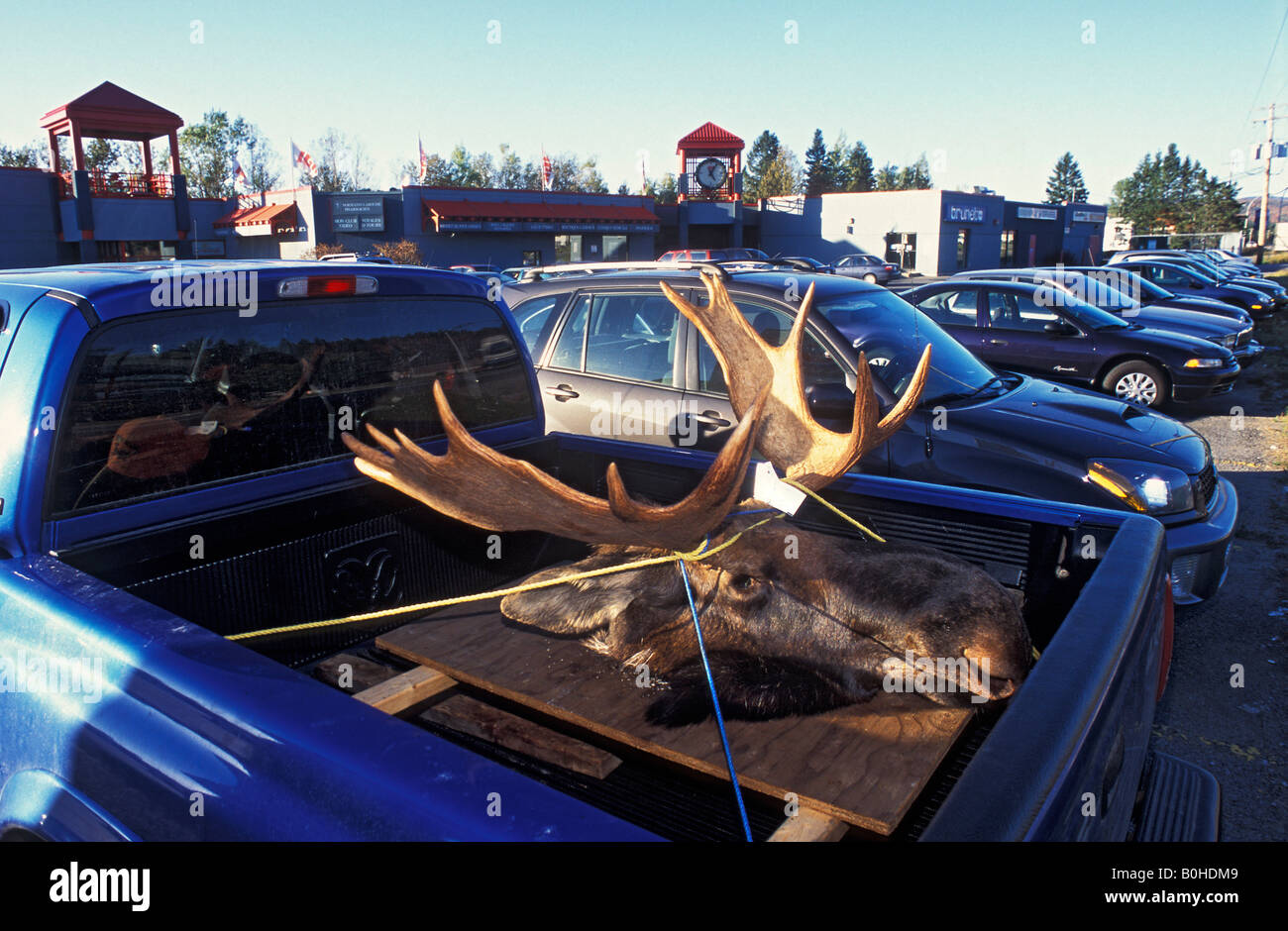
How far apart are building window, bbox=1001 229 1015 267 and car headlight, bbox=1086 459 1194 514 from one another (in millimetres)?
51589

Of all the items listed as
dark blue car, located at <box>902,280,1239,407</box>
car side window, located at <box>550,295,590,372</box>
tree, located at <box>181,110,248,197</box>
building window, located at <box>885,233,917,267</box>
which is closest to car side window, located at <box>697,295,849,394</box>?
car side window, located at <box>550,295,590,372</box>

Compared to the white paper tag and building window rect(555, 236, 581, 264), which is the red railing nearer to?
building window rect(555, 236, 581, 264)

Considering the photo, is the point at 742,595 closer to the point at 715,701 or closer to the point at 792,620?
the point at 792,620

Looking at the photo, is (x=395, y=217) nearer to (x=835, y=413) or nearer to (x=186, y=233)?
(x=186, y=233)

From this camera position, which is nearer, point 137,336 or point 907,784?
point 907,784

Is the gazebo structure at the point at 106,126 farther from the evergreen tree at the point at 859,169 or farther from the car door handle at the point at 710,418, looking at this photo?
the evergreen tree at the point at 859,169

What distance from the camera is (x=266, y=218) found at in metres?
36.7

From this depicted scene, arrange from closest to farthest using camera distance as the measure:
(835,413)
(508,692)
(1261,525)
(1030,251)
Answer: (508,692) < (835,413) < (1261,525) < (1030,251)

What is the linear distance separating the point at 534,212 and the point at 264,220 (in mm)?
11864

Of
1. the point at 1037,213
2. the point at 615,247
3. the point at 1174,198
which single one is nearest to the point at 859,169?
the point at 1174,198

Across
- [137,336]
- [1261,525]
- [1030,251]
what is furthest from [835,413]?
[1030,251]

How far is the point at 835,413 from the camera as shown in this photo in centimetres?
494
